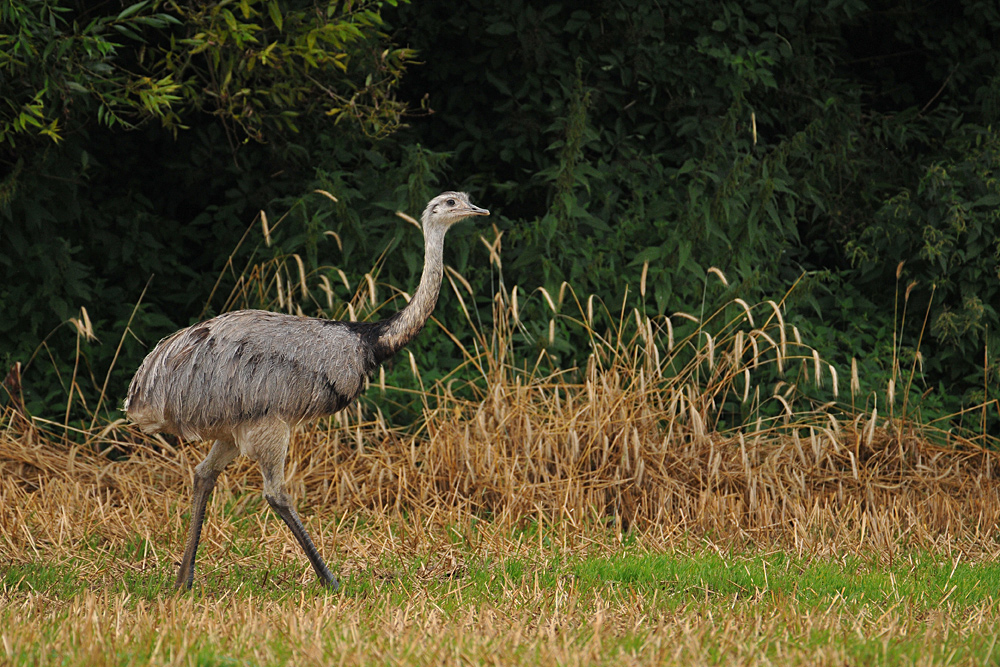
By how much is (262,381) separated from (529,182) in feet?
11.9

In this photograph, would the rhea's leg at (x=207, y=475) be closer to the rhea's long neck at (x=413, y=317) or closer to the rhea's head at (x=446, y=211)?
the rhea's long neck at (x=413, y=317)

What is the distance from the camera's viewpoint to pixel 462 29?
795cm

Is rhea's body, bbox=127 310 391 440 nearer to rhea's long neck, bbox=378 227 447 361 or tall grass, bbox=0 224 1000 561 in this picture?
rhea's long neck, bbox=378 227 447 361

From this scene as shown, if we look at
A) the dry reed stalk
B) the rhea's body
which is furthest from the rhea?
the dry reed stalk

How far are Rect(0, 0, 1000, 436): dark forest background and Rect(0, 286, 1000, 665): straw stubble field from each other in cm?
48

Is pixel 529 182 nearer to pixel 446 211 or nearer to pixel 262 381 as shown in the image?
pixel 446 211

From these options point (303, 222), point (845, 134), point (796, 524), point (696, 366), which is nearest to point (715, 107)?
point (845, 134)

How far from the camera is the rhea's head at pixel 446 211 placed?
508 centimetres

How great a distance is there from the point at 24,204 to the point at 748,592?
4471mm

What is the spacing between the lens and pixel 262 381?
459cm

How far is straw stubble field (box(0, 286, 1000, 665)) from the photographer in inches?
140

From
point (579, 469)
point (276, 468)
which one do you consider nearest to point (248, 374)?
point (276, 468)

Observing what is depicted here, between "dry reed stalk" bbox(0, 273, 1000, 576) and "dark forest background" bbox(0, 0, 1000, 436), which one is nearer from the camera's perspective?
"dry reed stalk" bbox(0, 273, 1000, 576)

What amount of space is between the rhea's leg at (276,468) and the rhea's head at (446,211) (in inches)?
42.3
